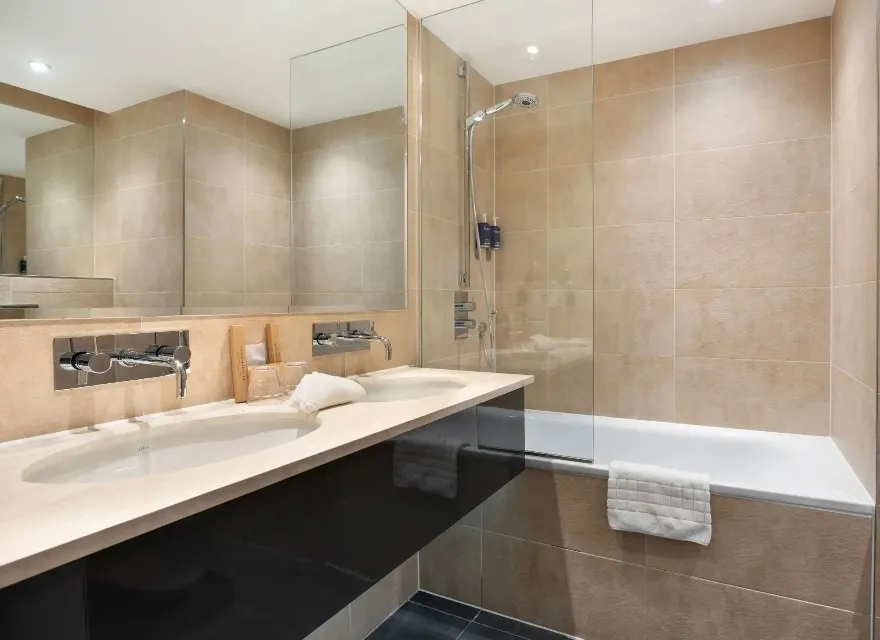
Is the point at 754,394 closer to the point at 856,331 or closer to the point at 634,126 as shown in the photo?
the point at 856,331

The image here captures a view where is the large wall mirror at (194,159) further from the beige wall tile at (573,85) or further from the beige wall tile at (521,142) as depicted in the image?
the beige wall tile at (573,85)

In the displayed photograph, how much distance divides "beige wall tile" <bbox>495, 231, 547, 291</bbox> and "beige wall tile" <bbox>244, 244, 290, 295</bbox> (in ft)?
3.25

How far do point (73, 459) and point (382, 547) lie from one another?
0.62 metres

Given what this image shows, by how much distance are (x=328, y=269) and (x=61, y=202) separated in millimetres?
868

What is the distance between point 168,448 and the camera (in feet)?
3.82

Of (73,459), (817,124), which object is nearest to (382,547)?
(73,459)

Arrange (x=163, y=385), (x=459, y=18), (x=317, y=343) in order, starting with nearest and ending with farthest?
(x=163, y=385)
(x=317, y=343)
(x=459, y=18)

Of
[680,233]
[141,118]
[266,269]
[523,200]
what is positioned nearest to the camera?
[141,118]

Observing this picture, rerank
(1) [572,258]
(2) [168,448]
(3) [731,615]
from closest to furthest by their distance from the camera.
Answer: (2) [168,448] → (3) [731,615] → (1) [572,258]

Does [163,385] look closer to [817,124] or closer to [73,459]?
[73,459]

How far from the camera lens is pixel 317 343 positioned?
70.1 inches

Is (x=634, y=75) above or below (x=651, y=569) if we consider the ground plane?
above

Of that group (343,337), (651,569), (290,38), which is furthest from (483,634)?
(290,38)

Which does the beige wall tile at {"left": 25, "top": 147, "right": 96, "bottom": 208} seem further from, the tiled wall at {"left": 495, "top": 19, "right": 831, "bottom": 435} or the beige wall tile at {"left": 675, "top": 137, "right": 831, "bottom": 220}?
the beige wall tile at {"left": 675, "top": 137, "right": 831, "bottom": 220}
